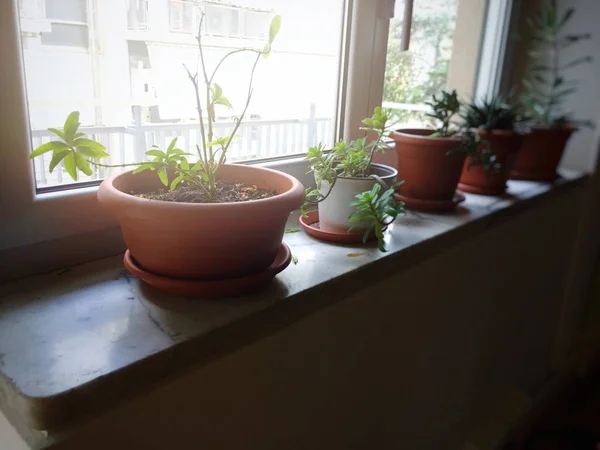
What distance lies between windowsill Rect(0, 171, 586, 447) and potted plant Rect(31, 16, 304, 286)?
1.8 inches

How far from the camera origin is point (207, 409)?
1.79ft

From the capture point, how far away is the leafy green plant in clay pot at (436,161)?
3.11 ft

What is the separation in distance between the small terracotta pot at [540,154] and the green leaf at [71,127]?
1.13 meters

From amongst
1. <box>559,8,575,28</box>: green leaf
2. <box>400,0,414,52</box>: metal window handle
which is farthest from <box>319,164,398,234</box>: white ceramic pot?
<box>559,8,575,28</box>: green leaf

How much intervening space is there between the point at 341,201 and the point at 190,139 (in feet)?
0.84

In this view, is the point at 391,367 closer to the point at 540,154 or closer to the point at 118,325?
the point at 118,325

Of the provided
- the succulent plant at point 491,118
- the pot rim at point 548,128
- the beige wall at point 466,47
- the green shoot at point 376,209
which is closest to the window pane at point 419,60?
the beige wall at point 466,47

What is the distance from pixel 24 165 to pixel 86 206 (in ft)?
0.30

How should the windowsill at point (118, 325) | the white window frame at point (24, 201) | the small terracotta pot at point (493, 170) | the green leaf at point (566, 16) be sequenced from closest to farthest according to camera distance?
the windowsill at point (118, 325) → the white window frame at point (24, 201) → the small terracotta pot at point (493, 170) → the green leaf at point (566, 16)

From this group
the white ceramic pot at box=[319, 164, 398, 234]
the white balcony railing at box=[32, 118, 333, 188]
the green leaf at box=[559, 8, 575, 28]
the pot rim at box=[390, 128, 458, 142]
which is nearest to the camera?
the white balcony railing at box=[32, 118, 333, 188]

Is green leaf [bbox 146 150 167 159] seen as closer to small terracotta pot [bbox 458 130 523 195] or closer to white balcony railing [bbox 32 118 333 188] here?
white balcony railing [bbox 32 118 333 188]

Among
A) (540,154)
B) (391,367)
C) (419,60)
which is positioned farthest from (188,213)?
(540,154)

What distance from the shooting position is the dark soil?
1.89 feet

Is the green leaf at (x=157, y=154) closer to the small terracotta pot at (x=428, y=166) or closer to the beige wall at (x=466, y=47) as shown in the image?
the small terracotta pot at (x=428, y=166)
